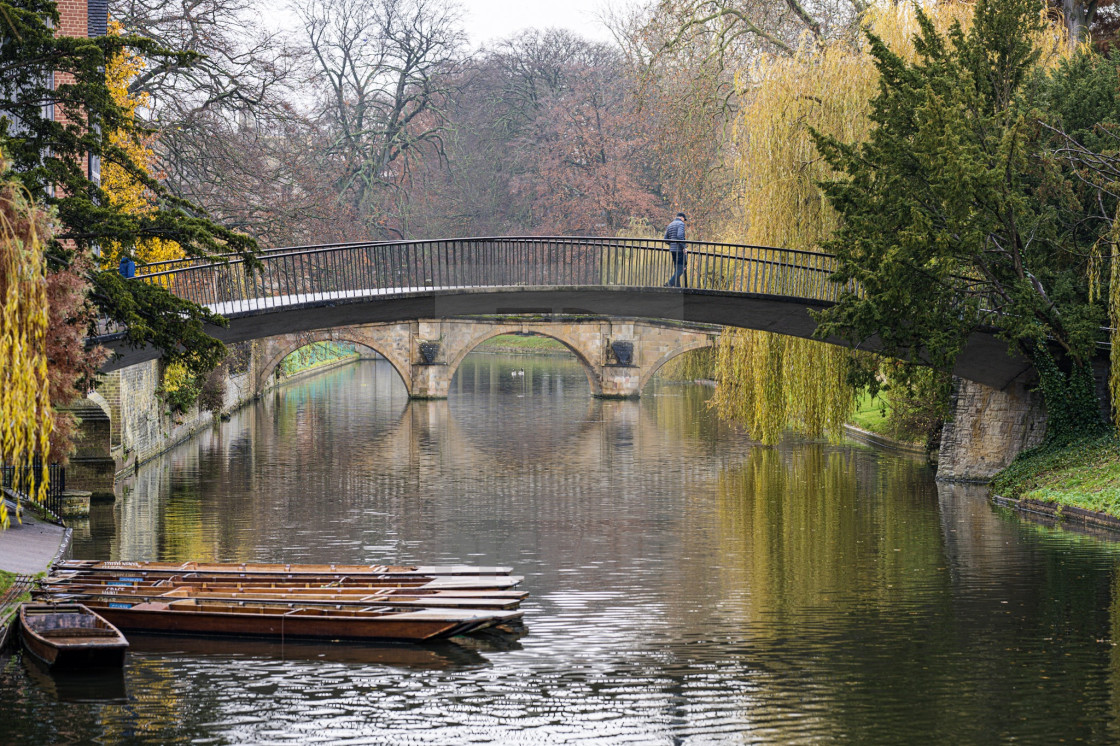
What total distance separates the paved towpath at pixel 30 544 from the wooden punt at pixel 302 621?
5.14 ft

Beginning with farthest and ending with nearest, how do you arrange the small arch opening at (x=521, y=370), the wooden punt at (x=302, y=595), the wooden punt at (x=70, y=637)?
the small arch opening at (x=521, y=370), the wooden punt at (x=302, y=595), the wooden punt at (x=70, y=637)

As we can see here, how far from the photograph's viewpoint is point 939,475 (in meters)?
23.0

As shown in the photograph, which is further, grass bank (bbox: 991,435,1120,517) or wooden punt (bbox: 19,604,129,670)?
grass bank (bbox: 991,435,1120,517)

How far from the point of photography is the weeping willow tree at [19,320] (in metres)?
9.27

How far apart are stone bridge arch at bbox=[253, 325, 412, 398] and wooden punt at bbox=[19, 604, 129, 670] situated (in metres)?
28.6

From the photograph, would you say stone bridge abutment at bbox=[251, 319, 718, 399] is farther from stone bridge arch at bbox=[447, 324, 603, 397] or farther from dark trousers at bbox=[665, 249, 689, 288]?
dark trousers at bbox=[665, 249, 689, 288]

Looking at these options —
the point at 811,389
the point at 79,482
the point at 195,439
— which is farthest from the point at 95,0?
the point at 811,389

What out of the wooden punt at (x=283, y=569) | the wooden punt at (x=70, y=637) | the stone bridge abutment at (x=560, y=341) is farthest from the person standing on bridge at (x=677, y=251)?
the stone bridge abutment at (x=560, y=341)

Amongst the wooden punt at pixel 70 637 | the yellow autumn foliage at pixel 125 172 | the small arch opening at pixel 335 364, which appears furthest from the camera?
the small arch opening at pixel 335 364

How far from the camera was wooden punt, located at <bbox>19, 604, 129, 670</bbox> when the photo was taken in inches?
434

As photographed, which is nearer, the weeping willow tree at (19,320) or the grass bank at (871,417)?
the weeping willow tree at (19,320)

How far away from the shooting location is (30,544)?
14.9 metres

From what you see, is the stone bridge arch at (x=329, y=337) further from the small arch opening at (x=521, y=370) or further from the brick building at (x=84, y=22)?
the brick building at (x=84, y=22)

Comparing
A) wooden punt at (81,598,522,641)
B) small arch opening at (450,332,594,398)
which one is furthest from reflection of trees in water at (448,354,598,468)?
wooden punt at (81,598,522,641)
